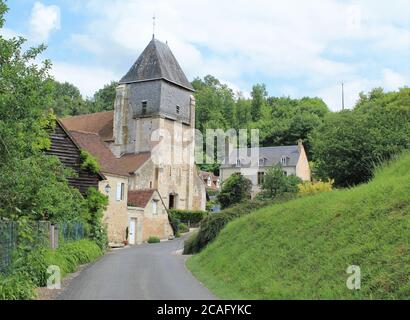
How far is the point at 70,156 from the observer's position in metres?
34.6

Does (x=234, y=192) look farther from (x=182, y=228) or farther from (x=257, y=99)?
(x=257, y=99)

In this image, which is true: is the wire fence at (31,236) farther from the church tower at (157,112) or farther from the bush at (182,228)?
the church tower at (157,112)

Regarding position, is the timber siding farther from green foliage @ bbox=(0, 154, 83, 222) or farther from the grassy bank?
the grassy bank

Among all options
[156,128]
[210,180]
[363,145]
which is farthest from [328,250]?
[210,180]

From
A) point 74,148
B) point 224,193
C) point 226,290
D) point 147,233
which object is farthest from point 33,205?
point 224,193

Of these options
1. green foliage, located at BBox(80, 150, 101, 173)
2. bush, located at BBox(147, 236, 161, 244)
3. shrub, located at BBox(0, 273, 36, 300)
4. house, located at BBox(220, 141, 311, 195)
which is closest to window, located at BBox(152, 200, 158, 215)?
bush, located at BBox(147, 236, 161, 244)

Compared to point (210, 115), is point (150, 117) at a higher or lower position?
lower

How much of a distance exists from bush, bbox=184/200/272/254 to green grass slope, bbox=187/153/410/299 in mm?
7270

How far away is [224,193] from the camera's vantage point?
56.1m

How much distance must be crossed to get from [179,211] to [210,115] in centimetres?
4541

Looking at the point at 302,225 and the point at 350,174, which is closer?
the point at 302,225

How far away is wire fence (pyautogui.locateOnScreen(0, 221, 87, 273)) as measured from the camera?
14.3 metres
